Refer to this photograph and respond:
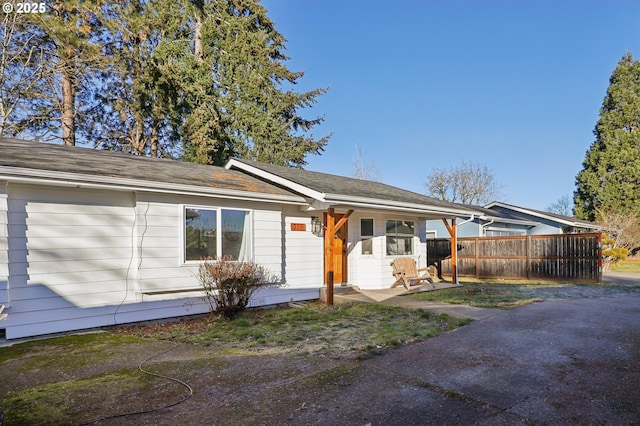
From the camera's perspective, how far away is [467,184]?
37531 mm

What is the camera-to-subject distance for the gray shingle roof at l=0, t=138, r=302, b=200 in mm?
6172

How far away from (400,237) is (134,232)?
7.89 m

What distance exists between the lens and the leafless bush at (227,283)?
286 inches

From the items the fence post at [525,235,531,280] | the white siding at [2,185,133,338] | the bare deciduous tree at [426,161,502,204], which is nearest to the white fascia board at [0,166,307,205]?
the white siding at [2,185,133,338]

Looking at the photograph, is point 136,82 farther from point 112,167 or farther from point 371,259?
point 371,259

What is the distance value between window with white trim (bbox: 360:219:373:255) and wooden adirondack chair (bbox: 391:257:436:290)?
0.85 metres

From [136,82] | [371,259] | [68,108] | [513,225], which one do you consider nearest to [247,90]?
[136,82]

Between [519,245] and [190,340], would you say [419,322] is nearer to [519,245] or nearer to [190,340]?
[190,340]

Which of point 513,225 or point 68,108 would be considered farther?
point 513,225

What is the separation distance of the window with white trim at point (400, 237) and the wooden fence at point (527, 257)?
485 cm

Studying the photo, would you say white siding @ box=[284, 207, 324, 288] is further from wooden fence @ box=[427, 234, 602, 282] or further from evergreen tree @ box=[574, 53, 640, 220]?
evergreen tree @ box=[574, 53, 640, 220]

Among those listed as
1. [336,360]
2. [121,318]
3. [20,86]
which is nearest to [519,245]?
[336,360]

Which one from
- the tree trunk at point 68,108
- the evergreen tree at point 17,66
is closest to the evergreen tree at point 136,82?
the tree trunk at point 68,108

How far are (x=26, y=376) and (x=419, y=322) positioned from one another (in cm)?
586
